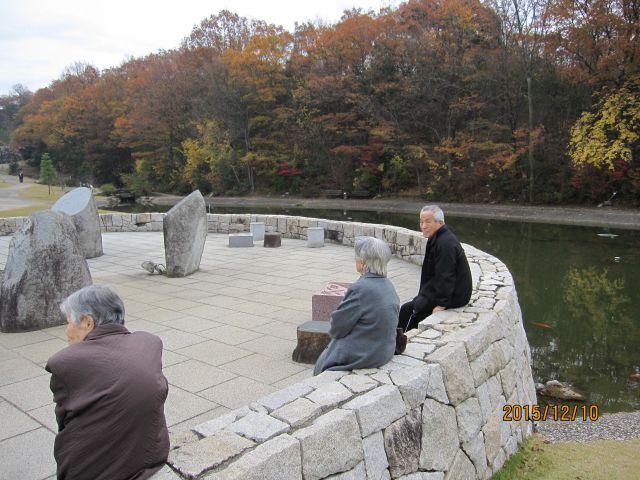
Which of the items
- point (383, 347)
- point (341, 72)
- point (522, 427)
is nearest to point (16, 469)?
point (383, 347)

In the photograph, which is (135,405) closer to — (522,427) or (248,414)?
(248,414)

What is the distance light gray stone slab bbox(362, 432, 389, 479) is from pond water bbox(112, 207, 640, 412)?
13.9 feet

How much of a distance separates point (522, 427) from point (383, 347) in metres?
2.25

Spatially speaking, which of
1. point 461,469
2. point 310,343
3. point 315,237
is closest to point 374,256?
point 461,469

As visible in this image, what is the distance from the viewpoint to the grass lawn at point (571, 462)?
4.03m

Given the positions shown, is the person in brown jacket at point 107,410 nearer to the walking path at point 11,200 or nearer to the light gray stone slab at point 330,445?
the light gray stone slab at point 330,445

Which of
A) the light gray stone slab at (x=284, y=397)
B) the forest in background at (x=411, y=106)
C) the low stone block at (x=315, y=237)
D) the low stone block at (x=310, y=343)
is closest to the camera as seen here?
the light gray stone slab at (x=284, y=397)

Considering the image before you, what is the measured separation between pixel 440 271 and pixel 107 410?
10.4 feet

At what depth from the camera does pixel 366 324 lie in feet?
10.6

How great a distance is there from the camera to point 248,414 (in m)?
2.77

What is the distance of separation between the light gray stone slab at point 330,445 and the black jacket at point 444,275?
6.94ft

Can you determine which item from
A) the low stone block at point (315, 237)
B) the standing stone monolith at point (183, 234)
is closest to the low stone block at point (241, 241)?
Result: the low stone block at point (315, 237)

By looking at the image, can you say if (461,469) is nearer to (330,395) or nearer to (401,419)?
(401,419)
